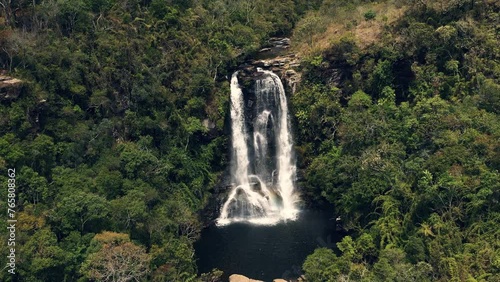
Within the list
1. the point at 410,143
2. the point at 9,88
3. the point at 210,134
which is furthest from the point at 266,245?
the point at 9,88

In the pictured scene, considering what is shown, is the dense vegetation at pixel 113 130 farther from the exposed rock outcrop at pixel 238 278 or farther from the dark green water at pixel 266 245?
the exposed rock outcrop at pixel 238 278

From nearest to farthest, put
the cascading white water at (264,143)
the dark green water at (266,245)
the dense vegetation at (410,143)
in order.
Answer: the dense vegetation at (410,143)
the dark green water at (266,245)
the cascading white water at (264,143)

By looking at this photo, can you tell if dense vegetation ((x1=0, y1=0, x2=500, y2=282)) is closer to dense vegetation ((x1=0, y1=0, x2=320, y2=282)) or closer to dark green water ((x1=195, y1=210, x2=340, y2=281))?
dense vegetation ((x1=0, y1=0, x2=320, y2=282))

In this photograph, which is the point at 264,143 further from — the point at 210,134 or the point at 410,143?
the point at 410,143

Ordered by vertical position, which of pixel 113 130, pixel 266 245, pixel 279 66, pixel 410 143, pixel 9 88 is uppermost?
pixel 279 66

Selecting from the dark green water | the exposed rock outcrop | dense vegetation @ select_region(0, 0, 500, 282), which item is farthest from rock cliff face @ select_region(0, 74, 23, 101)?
the exposed rock outcrop

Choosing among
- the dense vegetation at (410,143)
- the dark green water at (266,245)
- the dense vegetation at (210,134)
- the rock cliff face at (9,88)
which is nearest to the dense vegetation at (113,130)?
the dense vegetation at (210,134)
